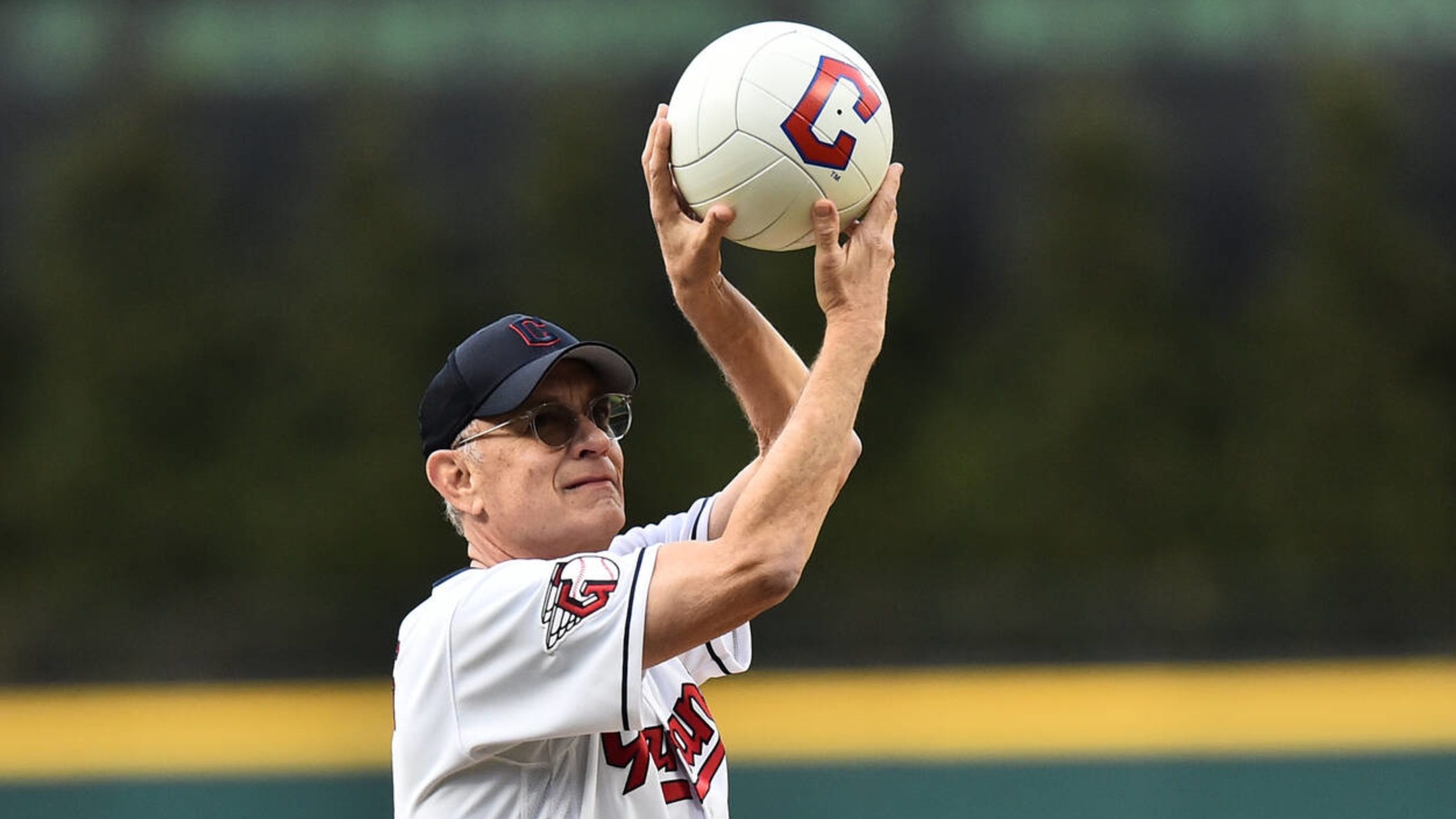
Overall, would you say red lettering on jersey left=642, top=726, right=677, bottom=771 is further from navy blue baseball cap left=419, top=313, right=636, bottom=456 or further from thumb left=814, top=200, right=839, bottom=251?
thumb left=814, top=200, right=839, bottom=251

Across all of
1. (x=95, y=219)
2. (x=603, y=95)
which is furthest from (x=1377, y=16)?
(x=95, y=219)

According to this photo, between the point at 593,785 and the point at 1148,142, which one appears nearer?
the point at 593,785

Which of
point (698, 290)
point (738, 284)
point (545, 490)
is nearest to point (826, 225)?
point (698, 290)

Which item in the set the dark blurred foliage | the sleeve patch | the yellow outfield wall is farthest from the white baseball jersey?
the dark blurred foliage

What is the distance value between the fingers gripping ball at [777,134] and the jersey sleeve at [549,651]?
0.65 metres

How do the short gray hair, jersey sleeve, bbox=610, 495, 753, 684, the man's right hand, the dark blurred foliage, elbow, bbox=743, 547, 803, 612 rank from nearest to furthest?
elbow, bbox=743, 547, 803, 612 → the man's right hand → the short gray hair → jersey sleeve, bbox=610, 495, 753, 684 → the dark blurred foliage

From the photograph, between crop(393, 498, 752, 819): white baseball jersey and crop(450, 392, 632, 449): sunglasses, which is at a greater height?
crop(450, 392, 632, 449): sunglasses

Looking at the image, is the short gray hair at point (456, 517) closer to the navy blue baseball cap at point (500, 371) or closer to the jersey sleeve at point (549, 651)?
the navy blue baseball cap at point (500, 371)

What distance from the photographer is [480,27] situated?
691 inches

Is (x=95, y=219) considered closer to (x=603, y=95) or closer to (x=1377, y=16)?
(x=603, y=95)

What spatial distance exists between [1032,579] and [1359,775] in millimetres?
4604

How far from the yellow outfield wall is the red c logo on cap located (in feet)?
16.3

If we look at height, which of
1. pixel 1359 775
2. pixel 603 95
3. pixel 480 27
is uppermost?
pixel 480 27

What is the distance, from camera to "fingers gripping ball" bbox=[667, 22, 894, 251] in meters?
3.01
